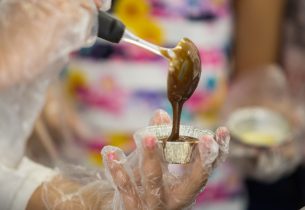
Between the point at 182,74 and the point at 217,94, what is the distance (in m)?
0.62

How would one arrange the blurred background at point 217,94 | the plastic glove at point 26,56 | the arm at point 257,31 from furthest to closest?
the arm at point 257,31 → the blurred background at point 217,94 → the plastic glove at point 26,56

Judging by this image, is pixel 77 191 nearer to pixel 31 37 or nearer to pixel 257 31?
pixel 31 37

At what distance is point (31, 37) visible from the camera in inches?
37.1

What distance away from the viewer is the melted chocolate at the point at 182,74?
81 centimetres

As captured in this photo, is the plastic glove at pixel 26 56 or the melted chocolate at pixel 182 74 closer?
the melted chocolate at pixel 182 74

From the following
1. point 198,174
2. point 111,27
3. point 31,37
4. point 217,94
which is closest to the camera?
point 198,174

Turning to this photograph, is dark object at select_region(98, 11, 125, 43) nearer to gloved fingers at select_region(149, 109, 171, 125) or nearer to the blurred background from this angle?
gloved fingers at select_region(149, 109, 171, 125)

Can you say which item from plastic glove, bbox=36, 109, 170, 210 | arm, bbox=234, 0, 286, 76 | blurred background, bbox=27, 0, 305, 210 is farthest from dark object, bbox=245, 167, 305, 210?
plastic glove, bbox=36, 109, 170, 210

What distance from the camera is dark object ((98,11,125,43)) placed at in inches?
32.8

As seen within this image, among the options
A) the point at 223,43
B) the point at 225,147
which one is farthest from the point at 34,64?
the point at 223,43

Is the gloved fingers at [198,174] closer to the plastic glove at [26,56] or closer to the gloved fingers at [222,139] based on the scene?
the gloved fingers at [222,139]

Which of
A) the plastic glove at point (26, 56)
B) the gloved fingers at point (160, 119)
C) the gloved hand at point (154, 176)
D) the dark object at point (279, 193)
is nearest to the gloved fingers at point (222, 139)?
the gloved hand at point (154, 176)

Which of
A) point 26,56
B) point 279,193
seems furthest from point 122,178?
point 279,193

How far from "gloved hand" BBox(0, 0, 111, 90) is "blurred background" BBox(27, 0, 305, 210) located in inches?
10.7
